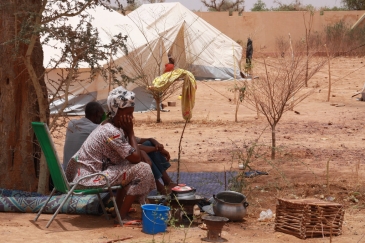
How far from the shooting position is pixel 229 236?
4.13 metres

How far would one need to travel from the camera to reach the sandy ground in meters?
4.13

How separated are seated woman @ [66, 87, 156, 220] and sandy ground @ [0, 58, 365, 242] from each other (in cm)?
31

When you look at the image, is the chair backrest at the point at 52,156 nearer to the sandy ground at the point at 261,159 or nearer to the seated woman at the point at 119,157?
the seated woman at the point at 119,157

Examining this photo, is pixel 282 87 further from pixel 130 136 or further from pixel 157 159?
pixel 130 136

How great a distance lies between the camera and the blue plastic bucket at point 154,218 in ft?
13.2

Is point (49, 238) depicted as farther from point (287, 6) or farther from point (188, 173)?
point (287, 6)

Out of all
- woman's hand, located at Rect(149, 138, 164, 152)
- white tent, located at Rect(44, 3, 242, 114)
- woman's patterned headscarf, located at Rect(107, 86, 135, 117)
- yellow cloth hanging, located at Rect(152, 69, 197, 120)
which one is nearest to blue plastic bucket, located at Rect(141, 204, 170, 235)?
woman's patterned headscarf, located at Rect(107, 86, 135, 117)

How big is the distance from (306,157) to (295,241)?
377 cm

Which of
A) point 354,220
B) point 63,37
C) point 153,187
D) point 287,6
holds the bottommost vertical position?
point 354,220

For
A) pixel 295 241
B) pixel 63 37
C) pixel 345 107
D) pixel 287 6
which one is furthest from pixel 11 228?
pixel 287 6

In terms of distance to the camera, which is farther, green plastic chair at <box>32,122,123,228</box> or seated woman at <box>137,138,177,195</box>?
seated woman at <box>137,138,177,195</box>

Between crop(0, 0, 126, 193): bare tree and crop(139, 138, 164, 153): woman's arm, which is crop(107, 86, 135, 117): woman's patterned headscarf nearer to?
crop(139, 138, 164, 153): woman's arm

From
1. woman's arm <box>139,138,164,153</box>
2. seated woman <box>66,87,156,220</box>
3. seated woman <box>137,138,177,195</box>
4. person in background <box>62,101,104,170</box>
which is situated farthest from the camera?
person in background <box>62,101,104,170</box>

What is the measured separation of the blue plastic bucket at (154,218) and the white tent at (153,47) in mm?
5187
